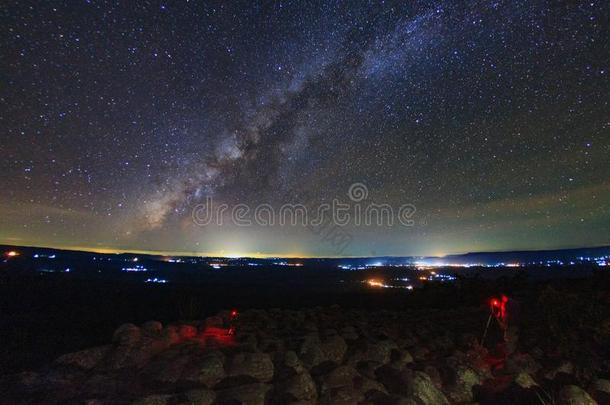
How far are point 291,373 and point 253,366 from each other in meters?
0.75

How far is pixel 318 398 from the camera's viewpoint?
6422 millimetres

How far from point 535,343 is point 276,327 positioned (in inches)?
279

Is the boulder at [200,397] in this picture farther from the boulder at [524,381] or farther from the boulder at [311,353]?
the boulder at [524,381]

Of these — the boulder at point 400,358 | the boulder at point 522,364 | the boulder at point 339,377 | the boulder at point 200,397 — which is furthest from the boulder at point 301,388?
the boulder at point 522,364

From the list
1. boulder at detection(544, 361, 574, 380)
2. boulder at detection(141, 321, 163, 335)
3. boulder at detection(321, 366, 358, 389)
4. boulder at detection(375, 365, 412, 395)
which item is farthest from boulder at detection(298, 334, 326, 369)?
boulder at detection(544, 361, 574, 380)

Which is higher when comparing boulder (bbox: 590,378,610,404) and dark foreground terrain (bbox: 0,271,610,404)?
dark foreground terrain (bbox: 0,271,610,404)

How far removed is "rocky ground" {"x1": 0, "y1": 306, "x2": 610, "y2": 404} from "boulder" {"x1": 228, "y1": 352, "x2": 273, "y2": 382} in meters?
0.02

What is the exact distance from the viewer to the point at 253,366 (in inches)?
282

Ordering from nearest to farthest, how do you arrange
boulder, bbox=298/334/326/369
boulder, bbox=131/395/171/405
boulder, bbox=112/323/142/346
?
boulder, bbox=131/395/171/405, boulder, bbox=298/334/326/369, boulder, bbox=112/323/142/346

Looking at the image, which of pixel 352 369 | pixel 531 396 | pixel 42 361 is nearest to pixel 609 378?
pixel 531 396

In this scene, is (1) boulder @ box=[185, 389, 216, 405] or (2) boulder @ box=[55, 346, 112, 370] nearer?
(1) boulder @ box=[185, 389, 216, 405]

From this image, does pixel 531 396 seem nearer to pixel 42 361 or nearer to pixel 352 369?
pixel 352 369

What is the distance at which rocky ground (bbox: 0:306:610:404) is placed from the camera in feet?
20.6

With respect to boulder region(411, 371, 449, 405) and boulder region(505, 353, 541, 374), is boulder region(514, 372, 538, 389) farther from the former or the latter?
boulder region(411, 371, 449, 405)
